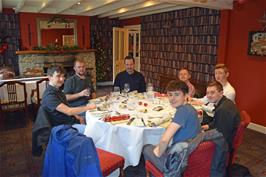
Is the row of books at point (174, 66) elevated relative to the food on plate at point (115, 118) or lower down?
elevated

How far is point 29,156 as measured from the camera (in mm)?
3330

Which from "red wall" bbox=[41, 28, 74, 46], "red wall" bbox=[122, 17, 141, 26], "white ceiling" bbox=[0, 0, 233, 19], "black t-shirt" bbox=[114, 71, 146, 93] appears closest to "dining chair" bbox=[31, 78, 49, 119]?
"black t-shirt" bbox=[114, 71, 146, 93]

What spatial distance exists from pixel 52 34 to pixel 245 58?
224 inches

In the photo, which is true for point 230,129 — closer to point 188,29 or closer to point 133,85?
point 133,85

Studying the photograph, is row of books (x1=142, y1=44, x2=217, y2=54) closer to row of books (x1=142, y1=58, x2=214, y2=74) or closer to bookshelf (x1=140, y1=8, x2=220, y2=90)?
bookshelf (x1=140, y1=8, x2=220, y2=90)

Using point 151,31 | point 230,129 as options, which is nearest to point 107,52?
point 151,31

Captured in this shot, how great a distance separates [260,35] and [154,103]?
8.02 feet

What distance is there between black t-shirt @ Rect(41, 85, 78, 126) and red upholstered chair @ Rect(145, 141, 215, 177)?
1524 mm

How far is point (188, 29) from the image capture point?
5977mm

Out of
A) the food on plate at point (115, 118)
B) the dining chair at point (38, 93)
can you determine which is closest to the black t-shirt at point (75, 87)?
the food on plate at point (115, 118)

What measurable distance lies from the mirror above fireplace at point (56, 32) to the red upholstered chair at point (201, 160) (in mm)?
6677

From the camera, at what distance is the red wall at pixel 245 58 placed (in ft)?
14.0

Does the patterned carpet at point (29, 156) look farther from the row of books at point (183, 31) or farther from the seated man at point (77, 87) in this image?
the row of books at point (183, 31)

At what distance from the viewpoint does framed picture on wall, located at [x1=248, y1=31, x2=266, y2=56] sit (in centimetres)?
414
